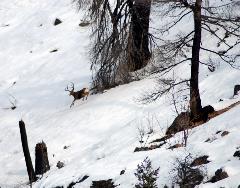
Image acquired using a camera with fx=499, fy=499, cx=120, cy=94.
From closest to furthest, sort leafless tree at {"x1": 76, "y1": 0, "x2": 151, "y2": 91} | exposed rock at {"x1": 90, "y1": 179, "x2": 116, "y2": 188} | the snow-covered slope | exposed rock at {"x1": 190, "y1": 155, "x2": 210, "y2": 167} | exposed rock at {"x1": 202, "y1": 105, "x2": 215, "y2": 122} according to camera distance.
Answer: exposed rock at {"x1": 190, "y1": 155, "x2": 210, "y2": 167}
exposed rock at {"x1": 90, "y1": 179, "x2": 116, "y2": 188}
the snow-covered slope
exposed rock at {"x1": 202, "y1": 105, "x2": 215, "y2": 122}
leafless tree at {"x1": 76, "y1": 0, "x2": 151, "y2": 91}

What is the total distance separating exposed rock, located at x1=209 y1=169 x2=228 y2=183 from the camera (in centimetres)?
722

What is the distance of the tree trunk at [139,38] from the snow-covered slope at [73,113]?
944 mm

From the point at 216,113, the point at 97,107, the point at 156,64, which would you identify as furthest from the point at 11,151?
the point at 216,113

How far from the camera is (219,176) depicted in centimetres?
726

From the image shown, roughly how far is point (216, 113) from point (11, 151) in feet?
22.6

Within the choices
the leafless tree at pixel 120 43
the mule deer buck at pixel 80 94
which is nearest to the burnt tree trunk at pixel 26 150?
the leafless tree at pixel 120 43

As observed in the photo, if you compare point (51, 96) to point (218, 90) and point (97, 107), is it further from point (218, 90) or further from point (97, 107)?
point (218, 90)

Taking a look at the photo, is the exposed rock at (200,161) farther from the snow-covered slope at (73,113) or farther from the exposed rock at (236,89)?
the exposed rock at (236,89)

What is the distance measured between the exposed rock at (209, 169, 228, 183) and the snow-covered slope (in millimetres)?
145

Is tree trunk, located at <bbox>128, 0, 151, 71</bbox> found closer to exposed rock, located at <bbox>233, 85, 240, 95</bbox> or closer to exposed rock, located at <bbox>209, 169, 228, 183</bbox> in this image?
exposed rock, located at <bbox>233, 85, 240, 95</bbox>

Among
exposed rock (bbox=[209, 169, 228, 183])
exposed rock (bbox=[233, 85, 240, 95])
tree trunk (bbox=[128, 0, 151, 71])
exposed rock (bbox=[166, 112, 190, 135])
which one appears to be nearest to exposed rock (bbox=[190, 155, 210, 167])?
exposed rock (bbox=[209, 169, 228, 183])

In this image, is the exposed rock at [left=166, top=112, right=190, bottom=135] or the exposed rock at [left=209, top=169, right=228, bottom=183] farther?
the exposed rock at [left=166, top=112, right=190, bottom=135]

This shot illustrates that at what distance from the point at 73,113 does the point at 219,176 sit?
31.4ft

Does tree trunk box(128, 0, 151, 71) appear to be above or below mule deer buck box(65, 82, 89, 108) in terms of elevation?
above
